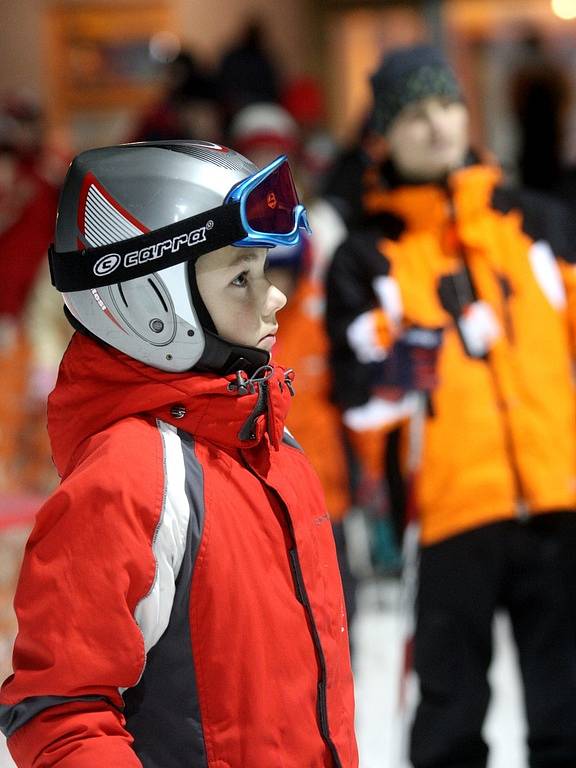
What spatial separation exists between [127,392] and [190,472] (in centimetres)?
14

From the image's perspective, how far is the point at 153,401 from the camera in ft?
5.76

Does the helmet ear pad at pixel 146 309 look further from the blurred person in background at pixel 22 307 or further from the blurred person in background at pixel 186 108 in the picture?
the blurred person in background at pixel 186 108

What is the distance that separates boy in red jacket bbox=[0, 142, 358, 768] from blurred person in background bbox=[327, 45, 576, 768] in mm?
1156

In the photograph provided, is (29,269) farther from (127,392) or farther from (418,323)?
(127,392)

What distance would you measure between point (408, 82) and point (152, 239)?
1.67m

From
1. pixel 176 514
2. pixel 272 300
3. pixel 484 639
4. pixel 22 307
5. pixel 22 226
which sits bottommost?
pixel 484 639

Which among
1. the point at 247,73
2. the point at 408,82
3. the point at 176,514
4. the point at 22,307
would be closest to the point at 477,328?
the point at 408,82

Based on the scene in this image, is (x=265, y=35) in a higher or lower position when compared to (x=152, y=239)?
higher

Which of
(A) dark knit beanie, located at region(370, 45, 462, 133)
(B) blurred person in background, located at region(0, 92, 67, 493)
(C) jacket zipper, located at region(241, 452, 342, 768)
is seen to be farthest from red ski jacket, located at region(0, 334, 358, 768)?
(B) blurred person in background, located at region(0, 92, 67, 493)

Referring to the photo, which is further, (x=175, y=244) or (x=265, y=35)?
(x=265, y=35)

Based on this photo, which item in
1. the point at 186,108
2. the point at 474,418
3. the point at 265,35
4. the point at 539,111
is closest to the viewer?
the point at 474,418

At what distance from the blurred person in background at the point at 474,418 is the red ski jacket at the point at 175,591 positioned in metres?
1.16

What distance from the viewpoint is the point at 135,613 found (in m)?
1.62

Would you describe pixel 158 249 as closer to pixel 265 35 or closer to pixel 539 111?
pixel 539 111
